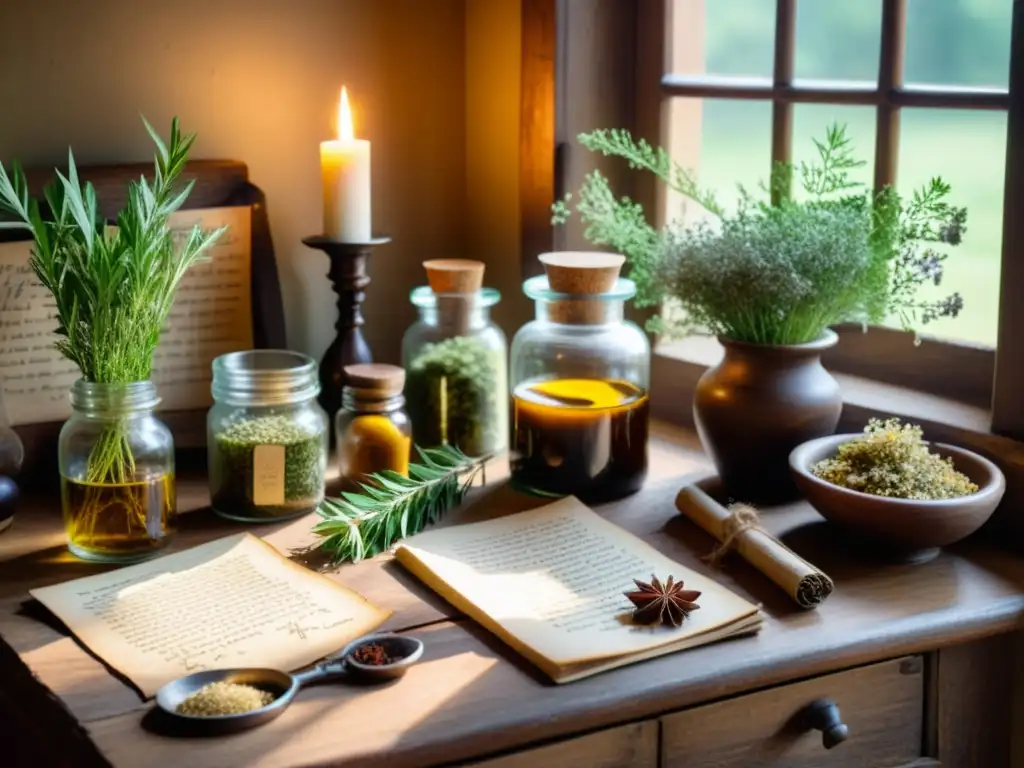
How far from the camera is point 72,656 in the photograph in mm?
1088

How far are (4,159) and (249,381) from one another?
0.40m

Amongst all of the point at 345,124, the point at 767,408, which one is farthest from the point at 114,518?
the point at 767,408

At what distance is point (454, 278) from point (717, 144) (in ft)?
1.40

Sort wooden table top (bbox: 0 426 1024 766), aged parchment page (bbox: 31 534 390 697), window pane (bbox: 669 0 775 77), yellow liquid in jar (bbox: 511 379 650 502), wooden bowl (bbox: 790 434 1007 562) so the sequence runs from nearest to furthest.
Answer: wooden table top (bbox: 0 426 1024 766), aged parchment page (bbox: 31 534 390 697), wooden bowl (bbox: 790 434 1007 562), yellow liquid in jar (bbox: 511 379 650 502), window pane (bbox: 669 0 775 77)

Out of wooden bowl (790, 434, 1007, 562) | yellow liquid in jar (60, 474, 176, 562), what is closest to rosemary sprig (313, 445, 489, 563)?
yellow liquid in jar (60, 474, 176, 562)

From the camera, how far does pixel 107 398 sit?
49.8 inches

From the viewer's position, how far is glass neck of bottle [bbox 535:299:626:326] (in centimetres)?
146

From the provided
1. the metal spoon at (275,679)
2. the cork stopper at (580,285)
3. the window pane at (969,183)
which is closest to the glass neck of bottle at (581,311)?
the cork stopper at (580,285)

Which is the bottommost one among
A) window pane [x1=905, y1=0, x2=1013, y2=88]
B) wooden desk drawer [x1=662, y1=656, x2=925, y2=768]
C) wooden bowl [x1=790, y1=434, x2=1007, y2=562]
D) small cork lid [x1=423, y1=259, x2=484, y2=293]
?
wooden desk drawer [x1=662, y1=656, x2=925, y2=768]

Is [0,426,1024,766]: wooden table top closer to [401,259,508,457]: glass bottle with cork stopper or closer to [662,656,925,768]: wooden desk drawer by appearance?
[662,656,925,768]: wooden desk drawer

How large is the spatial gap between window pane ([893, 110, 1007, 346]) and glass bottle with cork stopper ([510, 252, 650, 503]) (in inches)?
13.8

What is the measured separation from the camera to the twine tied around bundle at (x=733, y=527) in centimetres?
126

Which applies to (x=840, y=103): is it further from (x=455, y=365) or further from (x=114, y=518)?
(x=114, y=518)

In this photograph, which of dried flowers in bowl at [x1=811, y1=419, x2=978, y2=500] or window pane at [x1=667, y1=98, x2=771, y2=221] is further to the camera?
window pane at [x1=667, y1=98, x2=771, y2=221]
